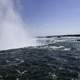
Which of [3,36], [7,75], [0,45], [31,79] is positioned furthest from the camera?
[3,36]

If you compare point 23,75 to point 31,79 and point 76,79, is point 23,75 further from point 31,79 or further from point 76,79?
point 76,79

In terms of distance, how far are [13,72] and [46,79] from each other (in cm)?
431

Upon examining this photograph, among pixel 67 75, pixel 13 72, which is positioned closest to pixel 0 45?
pixel 13 72

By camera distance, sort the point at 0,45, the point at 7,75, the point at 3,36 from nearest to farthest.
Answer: the point at 7,75
the point at 0,45
the point at 3,36

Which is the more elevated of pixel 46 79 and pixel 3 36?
pixel 3 36

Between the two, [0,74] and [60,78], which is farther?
[0,74]

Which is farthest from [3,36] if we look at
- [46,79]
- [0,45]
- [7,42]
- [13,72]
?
[46,79]

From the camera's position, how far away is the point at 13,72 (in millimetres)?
18953

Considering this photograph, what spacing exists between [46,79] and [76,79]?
274cm

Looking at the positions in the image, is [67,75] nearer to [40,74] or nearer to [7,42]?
[40,74]

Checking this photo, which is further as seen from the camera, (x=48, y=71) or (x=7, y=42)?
(x=7, y=42)

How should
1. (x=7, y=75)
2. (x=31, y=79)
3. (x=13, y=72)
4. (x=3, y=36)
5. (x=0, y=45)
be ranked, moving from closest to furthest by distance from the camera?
(x=31, y=79) < (x=7, y=75) < (x=13, y=72) < (x=0, y=45) < (x=3, y=36)

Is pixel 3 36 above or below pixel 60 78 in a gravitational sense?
above

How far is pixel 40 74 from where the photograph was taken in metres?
18.0
